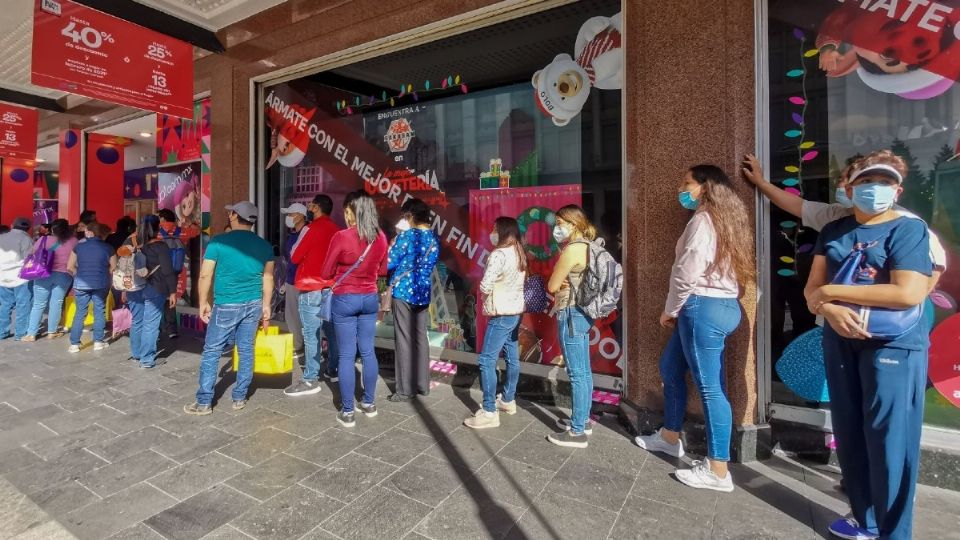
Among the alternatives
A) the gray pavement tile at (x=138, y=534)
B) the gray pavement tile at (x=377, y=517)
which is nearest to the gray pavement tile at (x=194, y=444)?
the gray pavement tile at (x=138, y=534)

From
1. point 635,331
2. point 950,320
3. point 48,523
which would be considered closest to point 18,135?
point 48,523

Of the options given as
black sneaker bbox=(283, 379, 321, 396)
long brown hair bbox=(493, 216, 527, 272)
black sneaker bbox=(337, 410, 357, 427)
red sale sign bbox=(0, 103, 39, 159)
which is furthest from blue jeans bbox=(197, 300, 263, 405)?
red sale sign bbox=(0, 103, 39, 159)

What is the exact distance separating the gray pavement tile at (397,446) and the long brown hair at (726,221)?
2284 mm

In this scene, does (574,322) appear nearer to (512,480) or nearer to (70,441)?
(512,480)

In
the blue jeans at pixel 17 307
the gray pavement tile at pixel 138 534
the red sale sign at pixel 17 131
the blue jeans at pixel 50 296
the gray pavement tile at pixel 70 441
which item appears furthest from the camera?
the red sale sign at pixel 17 131

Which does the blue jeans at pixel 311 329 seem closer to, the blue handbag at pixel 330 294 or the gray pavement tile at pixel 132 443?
the blue handbag at pixel 330 294

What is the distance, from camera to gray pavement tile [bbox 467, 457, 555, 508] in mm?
2762

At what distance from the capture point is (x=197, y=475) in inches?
117

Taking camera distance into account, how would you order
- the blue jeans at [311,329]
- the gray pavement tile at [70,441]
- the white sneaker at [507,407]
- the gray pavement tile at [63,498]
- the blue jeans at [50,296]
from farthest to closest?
the blue jeans at [50,296]
the blue jeans at [311,329]
the white sneaker at [507,407]
the gray pavement tile at [70,441]
the gray pavement tile at [63,498]

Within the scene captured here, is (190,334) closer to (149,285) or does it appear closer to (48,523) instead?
(149,285)

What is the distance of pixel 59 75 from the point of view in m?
4.61

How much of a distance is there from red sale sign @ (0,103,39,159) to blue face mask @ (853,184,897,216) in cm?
1281

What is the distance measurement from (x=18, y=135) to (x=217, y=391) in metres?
8.70

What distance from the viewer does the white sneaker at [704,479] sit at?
2840 mm
